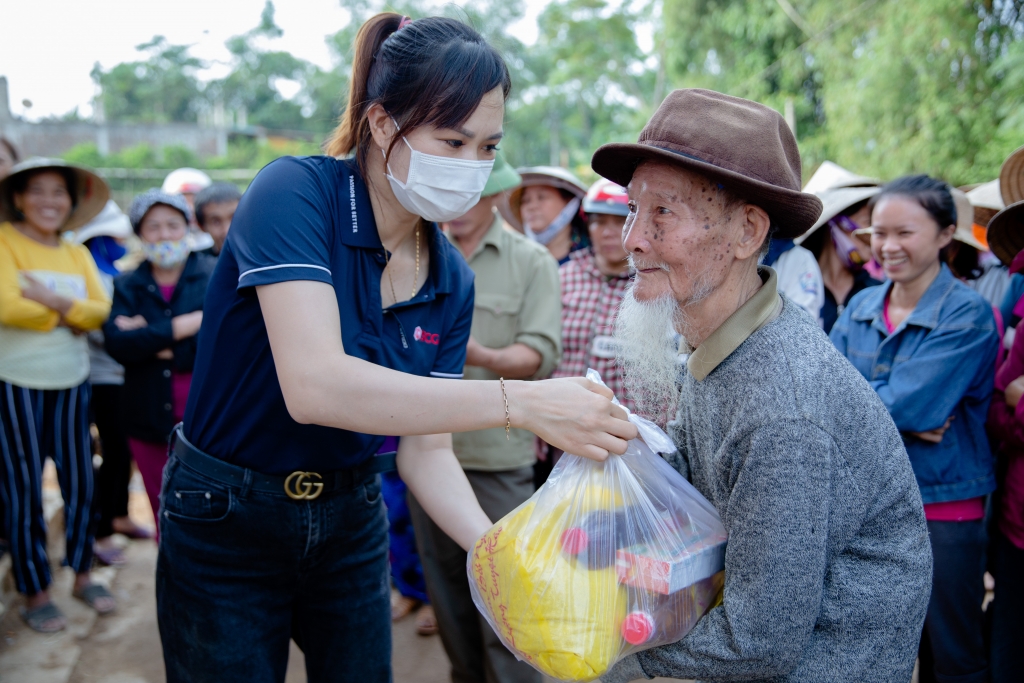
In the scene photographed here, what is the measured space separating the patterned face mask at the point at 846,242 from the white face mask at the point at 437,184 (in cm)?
285

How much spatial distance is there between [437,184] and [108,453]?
13.2 feet

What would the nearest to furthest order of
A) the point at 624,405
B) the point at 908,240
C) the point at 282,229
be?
the point at 282,229 < the point at 624,405 < the point at 908,240

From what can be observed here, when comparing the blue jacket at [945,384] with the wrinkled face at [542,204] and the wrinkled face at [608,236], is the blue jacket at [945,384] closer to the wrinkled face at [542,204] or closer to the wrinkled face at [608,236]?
the wrinkled face at [608,236]

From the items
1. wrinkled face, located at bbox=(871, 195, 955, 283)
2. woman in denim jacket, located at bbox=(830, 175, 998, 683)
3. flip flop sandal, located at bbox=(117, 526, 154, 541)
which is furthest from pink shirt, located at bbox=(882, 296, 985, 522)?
flip flop sandal, located at bbox=(117, 526, 154, 541)

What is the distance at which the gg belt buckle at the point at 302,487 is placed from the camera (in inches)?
70.6

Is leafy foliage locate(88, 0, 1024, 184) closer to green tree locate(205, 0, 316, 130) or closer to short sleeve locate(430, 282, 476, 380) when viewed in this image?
short sleeve locate(430, 282, 476, 380)

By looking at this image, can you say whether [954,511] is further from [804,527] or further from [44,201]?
[44,201]

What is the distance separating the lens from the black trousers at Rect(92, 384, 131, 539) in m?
4.79

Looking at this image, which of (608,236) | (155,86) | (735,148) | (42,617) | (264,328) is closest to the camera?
(735,148)

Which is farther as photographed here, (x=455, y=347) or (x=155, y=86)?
(x=155, y=86)

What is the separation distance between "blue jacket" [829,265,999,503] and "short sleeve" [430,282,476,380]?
171 cm

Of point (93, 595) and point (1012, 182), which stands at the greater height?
point (1012, 182)

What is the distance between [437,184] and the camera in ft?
5.84

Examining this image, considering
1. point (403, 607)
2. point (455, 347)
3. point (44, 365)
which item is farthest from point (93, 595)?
point (455, 347)
